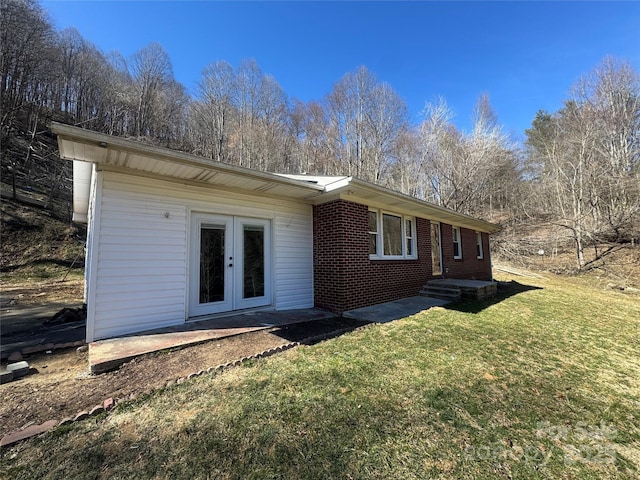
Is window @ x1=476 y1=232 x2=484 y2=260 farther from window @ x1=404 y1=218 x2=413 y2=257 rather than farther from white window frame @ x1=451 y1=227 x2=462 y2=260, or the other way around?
window @ x1=404 y1=218 x2=413 y2=257

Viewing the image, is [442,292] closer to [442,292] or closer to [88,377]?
[442,292]

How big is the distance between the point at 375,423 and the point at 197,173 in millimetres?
4545

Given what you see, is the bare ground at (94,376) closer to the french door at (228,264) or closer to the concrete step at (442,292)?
the french door at (228,264)

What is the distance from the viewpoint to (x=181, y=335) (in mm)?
4289

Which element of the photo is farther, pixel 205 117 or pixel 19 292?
pixel 205 117

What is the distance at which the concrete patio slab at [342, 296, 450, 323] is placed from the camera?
5887mm

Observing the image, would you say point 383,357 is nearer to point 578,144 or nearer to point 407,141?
point 407,141

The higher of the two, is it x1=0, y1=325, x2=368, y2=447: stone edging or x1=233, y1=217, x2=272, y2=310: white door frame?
x1=233, y1=217, x2=272, y2=310: white door frame

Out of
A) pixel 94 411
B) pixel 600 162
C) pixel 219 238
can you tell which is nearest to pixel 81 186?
pixel 219 238

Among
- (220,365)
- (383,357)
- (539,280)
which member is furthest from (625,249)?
(220,365)

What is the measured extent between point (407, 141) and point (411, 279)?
562 inches

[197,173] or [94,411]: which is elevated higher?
[197,173]

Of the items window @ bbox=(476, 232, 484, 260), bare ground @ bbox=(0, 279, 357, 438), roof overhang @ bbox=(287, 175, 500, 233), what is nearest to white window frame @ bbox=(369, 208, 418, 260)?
roof overhang @ bbox=(287, 175, 500, 233)

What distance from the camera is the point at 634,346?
4.63 meters
